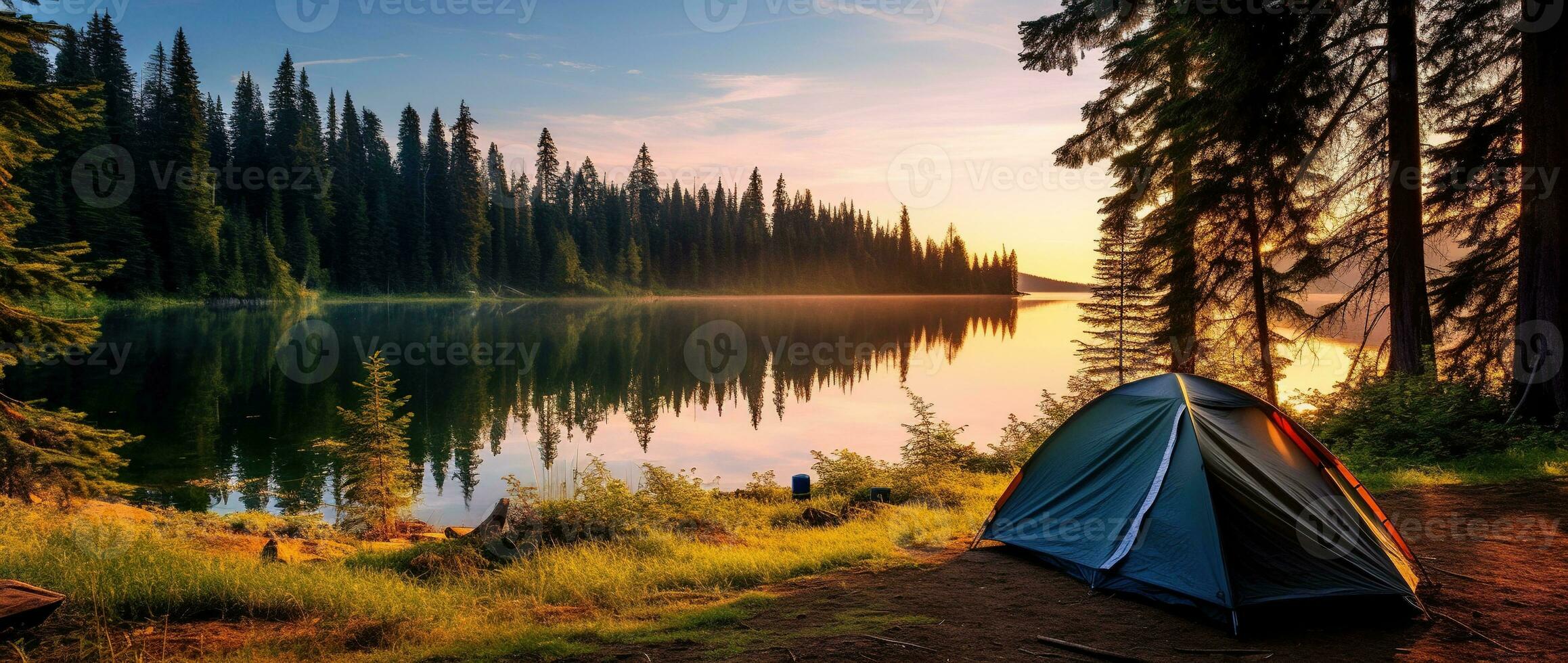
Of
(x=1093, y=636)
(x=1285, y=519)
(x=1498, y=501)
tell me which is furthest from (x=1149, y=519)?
(x=1498, y=501)

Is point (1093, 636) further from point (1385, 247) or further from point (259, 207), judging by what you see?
point (259, 207)

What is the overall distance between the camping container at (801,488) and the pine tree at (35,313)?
33.2ft

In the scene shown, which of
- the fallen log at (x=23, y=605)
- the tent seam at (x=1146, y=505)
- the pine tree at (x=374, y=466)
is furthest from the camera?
the pine tree at (x=374, y=466)

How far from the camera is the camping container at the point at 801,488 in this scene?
12750mm

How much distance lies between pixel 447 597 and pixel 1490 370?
17566 mm

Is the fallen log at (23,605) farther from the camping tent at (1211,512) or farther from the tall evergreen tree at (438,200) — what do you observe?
the tall evergreen tree at (438,200)

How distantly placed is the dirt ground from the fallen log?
3.87 m

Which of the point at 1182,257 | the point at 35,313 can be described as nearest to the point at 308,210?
the point at 35,313

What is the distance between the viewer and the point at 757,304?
8494 cm

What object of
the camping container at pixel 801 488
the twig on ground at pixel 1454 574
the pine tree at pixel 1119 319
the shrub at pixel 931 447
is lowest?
the camping container at pixel 801 488

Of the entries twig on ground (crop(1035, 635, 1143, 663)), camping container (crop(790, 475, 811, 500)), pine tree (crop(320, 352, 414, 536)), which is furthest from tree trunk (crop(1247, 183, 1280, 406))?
pine tree (crop(320, 352, 414, 536))

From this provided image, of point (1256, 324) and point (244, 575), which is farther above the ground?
point (1256, 324)

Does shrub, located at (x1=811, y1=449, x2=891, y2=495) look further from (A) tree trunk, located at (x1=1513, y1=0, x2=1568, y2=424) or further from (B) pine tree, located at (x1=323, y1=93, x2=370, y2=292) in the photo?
(B) pine tree, located at (x1=323, y1=93, x2=370, y2=292)

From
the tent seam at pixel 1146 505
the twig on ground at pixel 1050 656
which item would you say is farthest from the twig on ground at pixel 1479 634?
the twig on ground at pixel 1050 656
